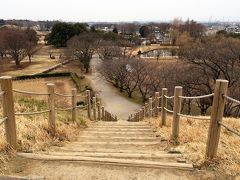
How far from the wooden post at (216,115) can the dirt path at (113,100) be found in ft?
60.2

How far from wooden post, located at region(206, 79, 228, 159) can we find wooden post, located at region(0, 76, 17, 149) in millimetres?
3176

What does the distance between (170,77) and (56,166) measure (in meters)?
20.3

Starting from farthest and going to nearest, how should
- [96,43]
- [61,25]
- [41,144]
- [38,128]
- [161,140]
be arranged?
[61,25] < [96,43] < [161,140] < [38,128] < [41,144]

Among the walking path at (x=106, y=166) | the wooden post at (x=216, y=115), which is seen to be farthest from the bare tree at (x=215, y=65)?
the walking path at (x=106, y=166)

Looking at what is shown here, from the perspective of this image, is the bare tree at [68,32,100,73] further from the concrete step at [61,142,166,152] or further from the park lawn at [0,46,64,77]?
the concrete step at [61,142,166,152]

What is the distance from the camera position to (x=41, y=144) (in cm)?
500

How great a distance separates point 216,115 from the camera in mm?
4074

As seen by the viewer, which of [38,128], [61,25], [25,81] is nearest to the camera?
[38,128]

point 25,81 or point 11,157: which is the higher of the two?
point 11,157

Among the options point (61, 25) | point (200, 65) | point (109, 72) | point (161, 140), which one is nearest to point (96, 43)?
point (109, 72)

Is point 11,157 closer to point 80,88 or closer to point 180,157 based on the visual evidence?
point 180,157

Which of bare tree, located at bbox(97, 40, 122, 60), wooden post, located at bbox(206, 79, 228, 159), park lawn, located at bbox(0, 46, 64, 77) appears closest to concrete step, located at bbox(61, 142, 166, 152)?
wooden post, located at bbox(206, 79, 228, 159)

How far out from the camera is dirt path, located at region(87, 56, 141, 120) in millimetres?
Result: 24344

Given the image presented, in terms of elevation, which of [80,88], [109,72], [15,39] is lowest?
[80,88]
